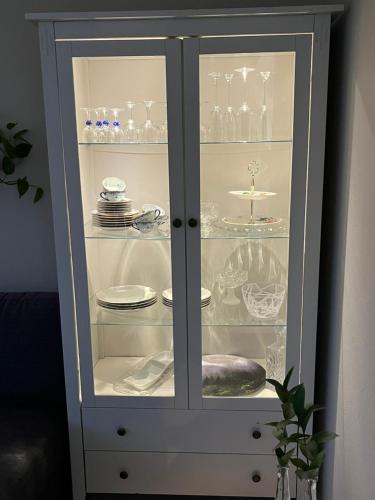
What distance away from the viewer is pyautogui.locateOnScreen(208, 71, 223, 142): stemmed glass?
5.56 feet

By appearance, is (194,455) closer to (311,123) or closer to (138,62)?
(311,123)

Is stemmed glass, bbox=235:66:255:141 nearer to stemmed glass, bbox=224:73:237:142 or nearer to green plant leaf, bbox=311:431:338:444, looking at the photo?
stemmed glass, bbox=224:73:237:142

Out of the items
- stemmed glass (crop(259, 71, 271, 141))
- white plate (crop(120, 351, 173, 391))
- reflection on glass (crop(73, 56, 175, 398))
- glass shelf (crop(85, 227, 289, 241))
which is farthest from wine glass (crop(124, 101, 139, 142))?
white plate (crop(120, 351, 173, 391))

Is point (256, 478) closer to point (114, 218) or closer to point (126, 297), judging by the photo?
point (126, 297)

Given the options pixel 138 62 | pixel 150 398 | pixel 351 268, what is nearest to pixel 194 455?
pixel 150 398

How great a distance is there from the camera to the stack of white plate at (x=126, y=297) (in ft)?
6.32

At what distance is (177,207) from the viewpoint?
1.72 m

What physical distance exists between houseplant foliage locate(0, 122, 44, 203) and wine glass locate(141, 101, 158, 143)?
1.98 ft

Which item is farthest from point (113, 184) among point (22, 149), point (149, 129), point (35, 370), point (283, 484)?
point (283, 484)

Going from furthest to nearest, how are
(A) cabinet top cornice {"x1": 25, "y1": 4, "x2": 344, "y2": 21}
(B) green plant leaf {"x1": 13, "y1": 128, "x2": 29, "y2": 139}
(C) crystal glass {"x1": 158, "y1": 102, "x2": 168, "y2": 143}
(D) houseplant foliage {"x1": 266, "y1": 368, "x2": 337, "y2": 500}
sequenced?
(B) green plant leaf {"x1": 13, "y1": 128, "x2": 29, "y2": 139} < (C) crystal glass {"x1": 158, "y1": 102, "x2": 168, "y2": 143} < (A) cabinet top cornice {"x1": 25, "y1": 4, "x2": 344, "y2": 21} < (D) houseplant foliage {"x1": 266, "y1": 368, "x2": 337, "y2": 500}

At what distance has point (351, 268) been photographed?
5.06ft

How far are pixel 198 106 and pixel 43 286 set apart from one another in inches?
45.3

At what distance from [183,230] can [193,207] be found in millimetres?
91

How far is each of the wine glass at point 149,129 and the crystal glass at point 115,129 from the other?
0.09 meters
